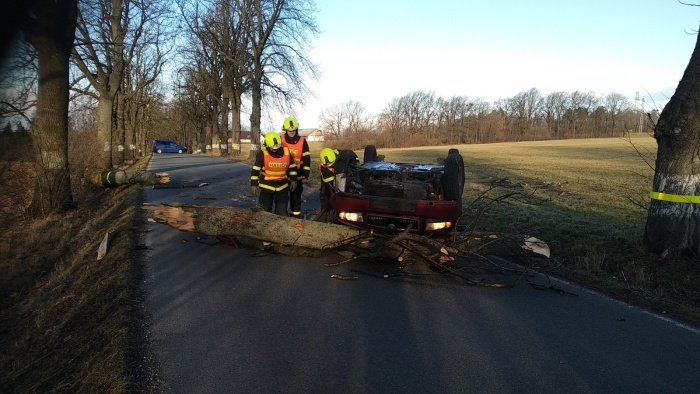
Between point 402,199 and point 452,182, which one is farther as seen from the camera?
point 452,182

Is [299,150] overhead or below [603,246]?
overhead

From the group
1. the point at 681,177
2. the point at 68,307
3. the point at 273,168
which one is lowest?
the point at 68,307

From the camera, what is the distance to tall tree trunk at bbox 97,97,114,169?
20.7m

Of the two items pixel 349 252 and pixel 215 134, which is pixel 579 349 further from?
pixel 215 134

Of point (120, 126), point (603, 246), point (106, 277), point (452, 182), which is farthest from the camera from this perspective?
point (120, 126)

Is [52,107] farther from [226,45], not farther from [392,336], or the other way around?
[226,45]

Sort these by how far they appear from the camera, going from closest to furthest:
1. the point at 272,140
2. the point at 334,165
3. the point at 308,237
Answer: the point at 308,237
the point at 272,140
the point at 334,165

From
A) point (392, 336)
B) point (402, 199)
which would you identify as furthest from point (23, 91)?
point (392, 336)

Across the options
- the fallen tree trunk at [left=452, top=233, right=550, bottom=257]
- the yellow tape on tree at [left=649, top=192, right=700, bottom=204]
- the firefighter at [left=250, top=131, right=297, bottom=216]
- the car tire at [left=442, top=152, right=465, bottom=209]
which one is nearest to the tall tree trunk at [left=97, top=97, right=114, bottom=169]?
the firefighter at [left=250, top=131, right=297, bottom=216]

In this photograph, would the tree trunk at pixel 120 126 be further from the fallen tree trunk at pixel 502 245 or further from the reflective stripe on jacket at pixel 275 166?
the fallen tree trunk at pixel 502 245

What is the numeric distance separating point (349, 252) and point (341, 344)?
3069mm

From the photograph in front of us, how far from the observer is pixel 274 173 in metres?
8.52

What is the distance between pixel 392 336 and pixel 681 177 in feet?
16.4

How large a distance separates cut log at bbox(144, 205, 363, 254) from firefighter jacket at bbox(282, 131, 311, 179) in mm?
1924
